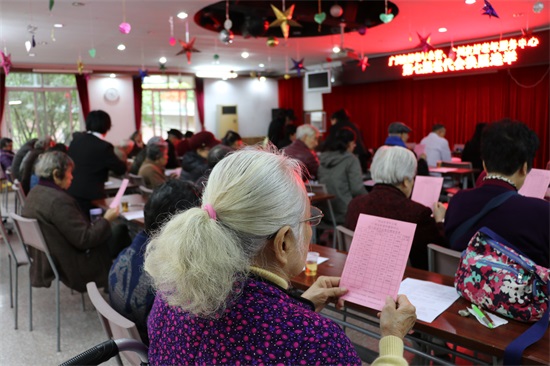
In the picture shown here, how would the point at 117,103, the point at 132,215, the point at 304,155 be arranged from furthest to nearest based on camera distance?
the point at 117,103, the point at 304,155, the point at 132,215

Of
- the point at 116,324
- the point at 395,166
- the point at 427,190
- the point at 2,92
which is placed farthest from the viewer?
the point at 2,92

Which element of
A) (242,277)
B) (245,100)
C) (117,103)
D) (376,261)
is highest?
(245,100)

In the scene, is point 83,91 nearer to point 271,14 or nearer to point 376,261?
point 271,14

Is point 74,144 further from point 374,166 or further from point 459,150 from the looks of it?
point 459,150

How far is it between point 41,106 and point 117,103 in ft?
6.15

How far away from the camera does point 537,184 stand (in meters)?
2.35

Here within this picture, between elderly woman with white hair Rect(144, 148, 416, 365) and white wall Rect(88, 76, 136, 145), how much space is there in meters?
12.2

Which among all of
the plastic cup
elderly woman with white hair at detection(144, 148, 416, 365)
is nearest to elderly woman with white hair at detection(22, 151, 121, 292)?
the plastic cup

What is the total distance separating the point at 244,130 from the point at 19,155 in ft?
28.6

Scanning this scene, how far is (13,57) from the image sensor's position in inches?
392

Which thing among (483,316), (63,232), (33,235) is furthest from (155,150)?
(483,316)

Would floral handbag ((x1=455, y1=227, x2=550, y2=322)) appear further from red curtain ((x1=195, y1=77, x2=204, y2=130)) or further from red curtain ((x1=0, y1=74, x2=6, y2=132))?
red curtain ((x1=195, y1=77, x2=204, y2=130))

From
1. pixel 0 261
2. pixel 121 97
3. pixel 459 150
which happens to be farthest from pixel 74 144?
pixel 121 97

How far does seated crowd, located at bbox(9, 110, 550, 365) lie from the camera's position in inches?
35.5
